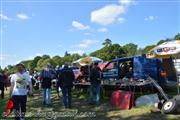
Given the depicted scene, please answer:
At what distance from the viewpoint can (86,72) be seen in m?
19.0

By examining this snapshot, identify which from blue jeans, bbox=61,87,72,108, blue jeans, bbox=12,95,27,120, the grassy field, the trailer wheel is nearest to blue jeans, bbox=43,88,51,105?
the grassy field

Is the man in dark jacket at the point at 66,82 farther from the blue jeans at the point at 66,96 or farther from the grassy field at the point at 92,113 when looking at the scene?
the grassy field at the point at 92,113

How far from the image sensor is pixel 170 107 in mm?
11078

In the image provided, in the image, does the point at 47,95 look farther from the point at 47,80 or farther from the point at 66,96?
the point at 66,96

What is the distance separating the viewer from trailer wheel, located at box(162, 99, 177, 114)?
36.0 feet

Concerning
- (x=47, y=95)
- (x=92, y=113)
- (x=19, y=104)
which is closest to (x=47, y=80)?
(x=47, y=95)

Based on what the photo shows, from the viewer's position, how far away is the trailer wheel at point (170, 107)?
10984mm

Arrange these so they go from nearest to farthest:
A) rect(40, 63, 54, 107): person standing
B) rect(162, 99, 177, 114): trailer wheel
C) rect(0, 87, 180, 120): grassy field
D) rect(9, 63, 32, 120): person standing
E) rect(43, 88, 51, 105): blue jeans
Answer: rect(9, 63, 32, 120): person standing
rect(162, 99, 177, 114): trailer wheel
rect(0, 87, 180, 120): grassy field
rect(40, 63, 54, 107): person standing
rect(43, 88, 51, 105): blue jeans

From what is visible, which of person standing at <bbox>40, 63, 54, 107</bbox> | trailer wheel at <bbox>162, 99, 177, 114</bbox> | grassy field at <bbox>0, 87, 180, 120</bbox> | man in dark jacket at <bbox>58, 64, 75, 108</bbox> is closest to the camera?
trailer wheel at <bbox>162, 99, 177, 114</bbox>

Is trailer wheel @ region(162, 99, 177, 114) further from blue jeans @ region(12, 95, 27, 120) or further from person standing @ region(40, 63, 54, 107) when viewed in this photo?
person standing @ region(40, 63, 54, 107)

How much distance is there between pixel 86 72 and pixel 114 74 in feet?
7.39

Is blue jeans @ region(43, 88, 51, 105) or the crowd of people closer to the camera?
the crowd of people

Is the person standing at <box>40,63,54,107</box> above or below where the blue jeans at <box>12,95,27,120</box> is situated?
above

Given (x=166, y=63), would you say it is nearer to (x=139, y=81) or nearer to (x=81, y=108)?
(x=139, y=81)
